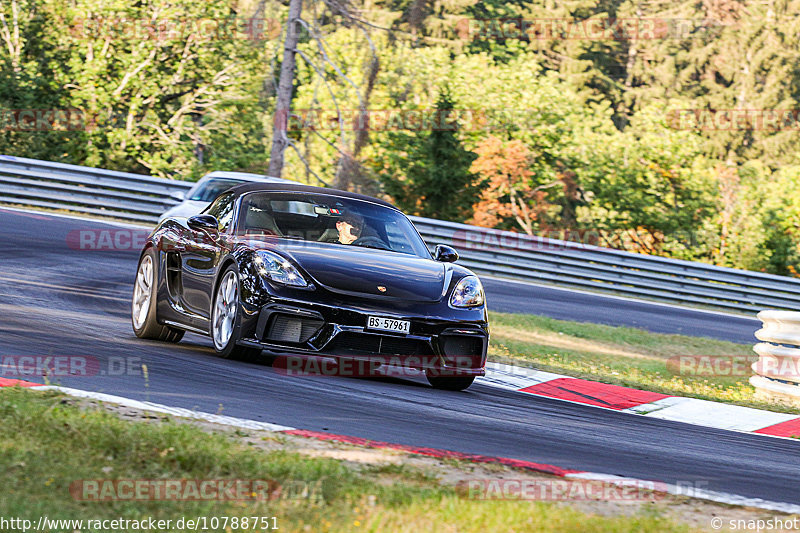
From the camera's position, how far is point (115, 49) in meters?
29.2

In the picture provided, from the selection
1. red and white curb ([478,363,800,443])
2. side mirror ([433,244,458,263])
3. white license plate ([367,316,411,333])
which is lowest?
red and white curb ([478,363,800,443])

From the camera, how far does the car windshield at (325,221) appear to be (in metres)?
8.46

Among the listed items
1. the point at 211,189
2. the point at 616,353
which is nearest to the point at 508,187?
the point at 211,189

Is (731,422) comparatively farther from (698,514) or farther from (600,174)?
(600,174)

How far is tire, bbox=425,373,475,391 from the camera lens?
27.1 feet

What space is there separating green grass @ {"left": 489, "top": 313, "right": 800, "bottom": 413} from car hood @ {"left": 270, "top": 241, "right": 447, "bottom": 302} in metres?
2.78

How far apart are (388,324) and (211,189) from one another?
27.2 feet

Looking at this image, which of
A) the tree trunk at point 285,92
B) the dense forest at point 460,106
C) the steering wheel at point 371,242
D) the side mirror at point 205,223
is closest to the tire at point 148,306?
the side mirror at point 205,223

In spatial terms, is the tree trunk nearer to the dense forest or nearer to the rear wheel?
the dense forest

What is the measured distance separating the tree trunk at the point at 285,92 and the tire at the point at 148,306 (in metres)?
13.4

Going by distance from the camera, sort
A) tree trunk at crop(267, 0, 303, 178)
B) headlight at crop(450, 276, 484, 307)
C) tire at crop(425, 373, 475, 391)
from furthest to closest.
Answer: tree trunk at crop(267, 0, 303, 178) → tire at crop(425, 373, 475, 391) → headlight at crop(450, 276, 484, 307)

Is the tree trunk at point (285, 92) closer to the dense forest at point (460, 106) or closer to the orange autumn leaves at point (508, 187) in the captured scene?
the dense forest at point (460, 106)


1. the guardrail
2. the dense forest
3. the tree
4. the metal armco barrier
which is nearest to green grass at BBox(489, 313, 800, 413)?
the metal armco barrier

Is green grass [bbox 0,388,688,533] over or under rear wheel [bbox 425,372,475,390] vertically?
over
